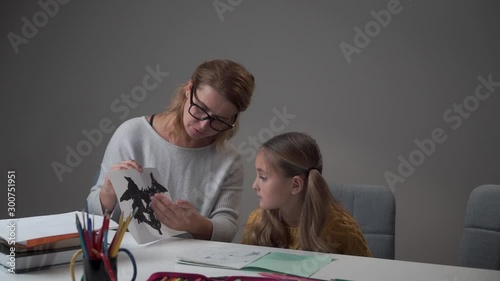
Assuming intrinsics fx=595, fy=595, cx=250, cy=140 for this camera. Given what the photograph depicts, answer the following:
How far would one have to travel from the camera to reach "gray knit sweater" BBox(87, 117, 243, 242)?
217 cm

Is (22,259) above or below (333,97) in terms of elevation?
below

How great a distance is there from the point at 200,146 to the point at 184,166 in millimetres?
101

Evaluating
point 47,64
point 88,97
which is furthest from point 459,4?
point 47,64

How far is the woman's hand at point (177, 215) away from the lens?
1.86 metres

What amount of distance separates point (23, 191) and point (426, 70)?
2.40 m

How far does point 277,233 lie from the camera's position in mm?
2133

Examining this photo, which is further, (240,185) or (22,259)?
(240,185)

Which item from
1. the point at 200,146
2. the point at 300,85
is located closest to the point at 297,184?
the point at 200,146

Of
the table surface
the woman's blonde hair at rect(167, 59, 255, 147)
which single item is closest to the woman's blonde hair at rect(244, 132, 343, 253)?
the woman's blonde hair at rect(167, 59, 255, 147)

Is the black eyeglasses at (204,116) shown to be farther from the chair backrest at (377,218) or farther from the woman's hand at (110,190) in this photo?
the chair backrest at (377,218)

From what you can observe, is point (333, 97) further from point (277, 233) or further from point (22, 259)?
point (22, 259)

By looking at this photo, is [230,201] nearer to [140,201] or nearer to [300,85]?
[140,201]

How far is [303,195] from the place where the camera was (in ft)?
7.20

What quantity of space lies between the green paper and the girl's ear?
489mm
